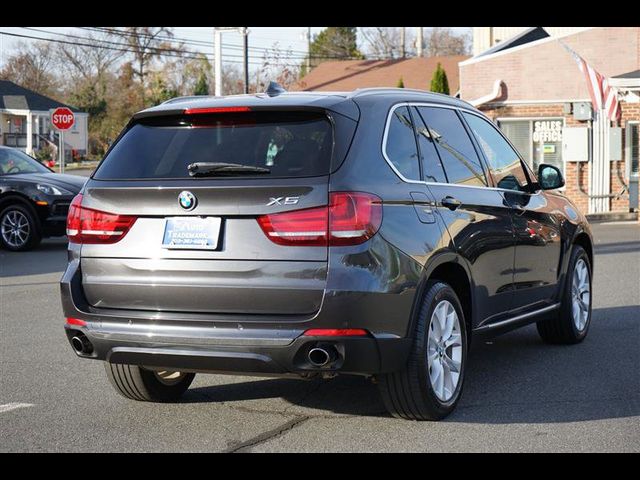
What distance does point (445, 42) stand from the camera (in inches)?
3563

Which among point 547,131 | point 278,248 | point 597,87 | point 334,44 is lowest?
point 278,248

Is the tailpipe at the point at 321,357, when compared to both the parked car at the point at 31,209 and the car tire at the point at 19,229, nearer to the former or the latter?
the parked car at the point at 31,209

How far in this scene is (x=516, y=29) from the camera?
4103 centimetres

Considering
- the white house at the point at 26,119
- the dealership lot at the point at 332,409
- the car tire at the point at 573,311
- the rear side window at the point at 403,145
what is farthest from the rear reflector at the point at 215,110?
the white house at the point at 26,119

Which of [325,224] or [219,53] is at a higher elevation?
[219,53]

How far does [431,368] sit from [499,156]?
7.11 ft

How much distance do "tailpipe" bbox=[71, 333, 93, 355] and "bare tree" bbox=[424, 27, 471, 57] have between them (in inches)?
A: 3361

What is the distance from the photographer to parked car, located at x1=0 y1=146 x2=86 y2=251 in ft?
59.1

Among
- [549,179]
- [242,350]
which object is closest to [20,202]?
[549,179]

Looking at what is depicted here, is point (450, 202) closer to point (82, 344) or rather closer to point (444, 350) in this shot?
point (444, 350)

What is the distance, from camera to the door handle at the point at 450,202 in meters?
6.27

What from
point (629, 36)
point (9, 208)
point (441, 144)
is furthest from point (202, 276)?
point (629, 36)

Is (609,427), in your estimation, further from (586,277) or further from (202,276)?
(586,277)

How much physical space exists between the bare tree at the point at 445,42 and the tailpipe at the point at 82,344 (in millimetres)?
85371
